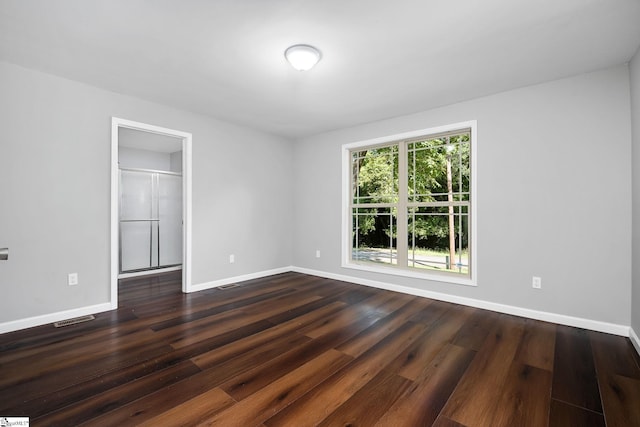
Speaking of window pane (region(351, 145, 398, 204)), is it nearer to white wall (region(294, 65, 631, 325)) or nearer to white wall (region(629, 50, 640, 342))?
white wall (region(294, 65, 631, 325))

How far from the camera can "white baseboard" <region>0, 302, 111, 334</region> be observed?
274 centimetres

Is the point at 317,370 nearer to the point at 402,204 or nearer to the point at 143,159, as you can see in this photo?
the point at 402,204

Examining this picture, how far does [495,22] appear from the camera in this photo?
2.13 m

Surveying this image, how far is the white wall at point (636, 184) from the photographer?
2.43 meters

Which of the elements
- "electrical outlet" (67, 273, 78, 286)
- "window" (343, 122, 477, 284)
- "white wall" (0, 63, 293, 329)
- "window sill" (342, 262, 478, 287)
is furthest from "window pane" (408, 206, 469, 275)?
"electrical outlet" (67, 273, 78, 286)

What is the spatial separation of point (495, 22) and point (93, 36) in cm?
303

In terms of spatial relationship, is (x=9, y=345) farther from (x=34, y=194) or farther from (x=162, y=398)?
(x=162, y=398)

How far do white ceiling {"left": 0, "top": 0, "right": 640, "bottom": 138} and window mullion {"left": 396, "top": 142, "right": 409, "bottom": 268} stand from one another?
2.98 ft

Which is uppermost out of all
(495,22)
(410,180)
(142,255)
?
(495,22)

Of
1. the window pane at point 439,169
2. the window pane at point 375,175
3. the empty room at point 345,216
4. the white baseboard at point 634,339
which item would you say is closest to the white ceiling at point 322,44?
the empty room at point 345,216

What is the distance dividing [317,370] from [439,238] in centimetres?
267

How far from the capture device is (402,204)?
4.29 metres

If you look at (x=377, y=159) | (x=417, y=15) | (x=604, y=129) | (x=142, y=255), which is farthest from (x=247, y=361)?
(x=142, y=255)

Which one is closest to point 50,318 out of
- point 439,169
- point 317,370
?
point 317,370
